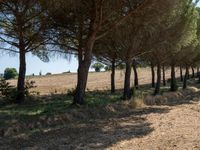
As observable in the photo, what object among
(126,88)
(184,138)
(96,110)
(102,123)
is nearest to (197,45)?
(126,88)

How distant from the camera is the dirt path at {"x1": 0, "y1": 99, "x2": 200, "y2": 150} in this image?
1311cm

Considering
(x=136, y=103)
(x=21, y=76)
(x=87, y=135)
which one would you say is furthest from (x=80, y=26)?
(x=87, y=135)

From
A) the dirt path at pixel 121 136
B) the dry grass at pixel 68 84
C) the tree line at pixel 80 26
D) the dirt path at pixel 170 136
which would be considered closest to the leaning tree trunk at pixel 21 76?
the tree line at pixel 80 26

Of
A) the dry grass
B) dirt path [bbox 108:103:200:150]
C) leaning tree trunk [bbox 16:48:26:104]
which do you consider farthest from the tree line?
the dry grass

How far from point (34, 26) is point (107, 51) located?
10.6m

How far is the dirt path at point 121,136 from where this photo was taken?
516 inches

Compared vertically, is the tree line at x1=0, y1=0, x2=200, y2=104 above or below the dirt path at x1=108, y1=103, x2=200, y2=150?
above

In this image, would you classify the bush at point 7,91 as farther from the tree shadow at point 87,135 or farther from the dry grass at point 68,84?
the dry grass at point 68,84

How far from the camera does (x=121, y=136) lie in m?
15.0

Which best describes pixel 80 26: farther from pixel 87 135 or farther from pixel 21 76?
pixel 87 135

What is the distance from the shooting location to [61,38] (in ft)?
84.9

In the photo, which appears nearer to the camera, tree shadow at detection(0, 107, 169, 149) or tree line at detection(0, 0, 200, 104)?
tree shadow at detection(0, 107, 169, 149)

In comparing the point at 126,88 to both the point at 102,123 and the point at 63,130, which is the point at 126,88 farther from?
the point at 63,130

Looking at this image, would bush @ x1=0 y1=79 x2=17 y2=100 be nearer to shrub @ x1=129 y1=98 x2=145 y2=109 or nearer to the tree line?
the tree line
